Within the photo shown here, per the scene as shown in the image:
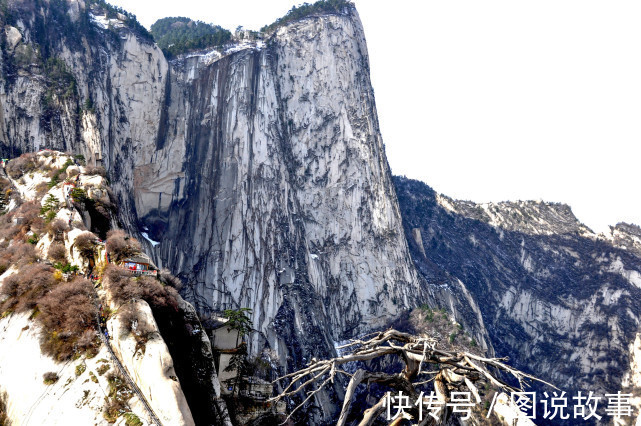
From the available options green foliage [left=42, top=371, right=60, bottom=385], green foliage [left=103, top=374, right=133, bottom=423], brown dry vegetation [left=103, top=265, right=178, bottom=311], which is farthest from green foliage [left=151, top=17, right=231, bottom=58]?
green foliage [left=103, top=374, right=133, bottom=423]

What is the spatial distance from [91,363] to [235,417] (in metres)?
9.43

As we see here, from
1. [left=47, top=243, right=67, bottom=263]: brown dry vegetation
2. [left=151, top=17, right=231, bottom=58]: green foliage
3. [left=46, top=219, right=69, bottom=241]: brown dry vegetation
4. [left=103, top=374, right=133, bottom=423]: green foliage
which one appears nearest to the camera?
[left=103, top=374, right=133, bottom=423]: green foliage

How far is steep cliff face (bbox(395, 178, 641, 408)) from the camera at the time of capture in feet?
252

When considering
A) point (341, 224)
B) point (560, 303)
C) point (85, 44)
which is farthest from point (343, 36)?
point (560, 303)

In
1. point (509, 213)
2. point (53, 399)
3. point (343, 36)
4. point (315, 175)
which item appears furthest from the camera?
point (509, 213)

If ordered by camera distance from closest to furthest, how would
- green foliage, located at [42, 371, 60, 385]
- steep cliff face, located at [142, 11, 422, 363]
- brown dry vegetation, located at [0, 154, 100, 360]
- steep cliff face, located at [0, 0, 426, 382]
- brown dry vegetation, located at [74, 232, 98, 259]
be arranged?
1. green foliage, located at [42, 371, 60, 385]
2. brown dry vegetation, located at [0, 154, 100, 360]
3. brown dry vegetation, located at [74, 232, 98, 259]
4. steep cliff face, located at [0, 0, 426, 382]
5. steep cliff face, located at [142, 11, 422, 363]

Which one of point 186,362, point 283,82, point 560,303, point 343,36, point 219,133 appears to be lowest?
point 560,303

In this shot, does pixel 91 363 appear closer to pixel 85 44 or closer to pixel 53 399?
pixel 53 399

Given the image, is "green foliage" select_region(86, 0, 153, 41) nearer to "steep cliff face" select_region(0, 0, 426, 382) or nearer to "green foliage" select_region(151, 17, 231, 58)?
"steep cliff face" select_region(0, 0, 426, 382)

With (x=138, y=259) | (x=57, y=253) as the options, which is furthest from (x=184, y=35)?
(x=138, y=259)

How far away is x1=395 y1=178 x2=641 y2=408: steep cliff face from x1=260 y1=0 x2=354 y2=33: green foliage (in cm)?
3507

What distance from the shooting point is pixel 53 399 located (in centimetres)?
1758

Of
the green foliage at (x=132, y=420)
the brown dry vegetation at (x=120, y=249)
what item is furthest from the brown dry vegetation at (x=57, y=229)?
the green foliage at (x=132, y=420)

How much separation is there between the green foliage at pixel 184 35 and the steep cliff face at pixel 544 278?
1687 inches
